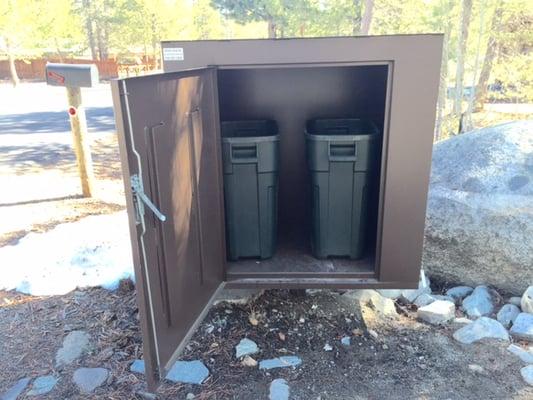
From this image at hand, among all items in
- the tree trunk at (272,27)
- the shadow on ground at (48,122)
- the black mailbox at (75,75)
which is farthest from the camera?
the tree trunk at (272,27)

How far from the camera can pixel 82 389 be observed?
8.51ft

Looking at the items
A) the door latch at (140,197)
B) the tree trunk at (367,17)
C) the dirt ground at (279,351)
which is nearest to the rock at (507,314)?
the dirt ground at (279,351)

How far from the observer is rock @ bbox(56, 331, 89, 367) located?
2.84 metres

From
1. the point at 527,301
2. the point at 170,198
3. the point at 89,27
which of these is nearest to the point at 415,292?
the point at 527,301

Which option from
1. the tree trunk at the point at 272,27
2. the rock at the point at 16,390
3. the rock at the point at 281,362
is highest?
the tree trunk at the point at 272,27

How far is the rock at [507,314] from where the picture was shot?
3166 millimetres

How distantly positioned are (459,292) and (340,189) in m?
1.35

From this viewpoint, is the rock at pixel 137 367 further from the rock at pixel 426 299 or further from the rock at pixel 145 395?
the rock at pixel 426 299

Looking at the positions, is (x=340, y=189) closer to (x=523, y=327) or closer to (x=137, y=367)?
(x=523, y=327)

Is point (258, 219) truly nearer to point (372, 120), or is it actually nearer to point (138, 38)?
point (372, 120)

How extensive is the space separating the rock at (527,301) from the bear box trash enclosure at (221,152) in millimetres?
993

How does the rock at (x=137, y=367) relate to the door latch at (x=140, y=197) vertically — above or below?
below

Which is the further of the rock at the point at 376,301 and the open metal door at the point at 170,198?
the rock at the point at 376,301

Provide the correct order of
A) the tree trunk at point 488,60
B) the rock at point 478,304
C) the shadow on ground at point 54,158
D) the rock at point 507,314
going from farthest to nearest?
1. the tree trunk at point 488,60
2. the shadow on ground at point 54,158
3. the rock at point 478,304
4. the rock at point 507,314
